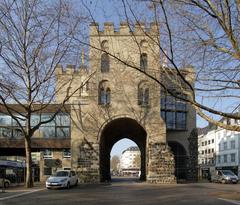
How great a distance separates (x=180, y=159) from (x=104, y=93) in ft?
48.5

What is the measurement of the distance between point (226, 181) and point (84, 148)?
16615 millimetres

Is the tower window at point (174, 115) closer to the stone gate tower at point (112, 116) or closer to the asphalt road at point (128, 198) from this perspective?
the stone gate tower at point (112, 116)

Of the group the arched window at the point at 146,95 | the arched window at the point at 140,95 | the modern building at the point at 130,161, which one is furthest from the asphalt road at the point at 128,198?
the modern building at the point at 130,161

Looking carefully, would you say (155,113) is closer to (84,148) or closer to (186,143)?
(84,148)

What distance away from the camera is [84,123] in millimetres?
41125

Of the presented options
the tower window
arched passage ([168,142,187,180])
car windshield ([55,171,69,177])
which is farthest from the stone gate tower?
arched passage ([168,142,187,180])

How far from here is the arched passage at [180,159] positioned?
167 ft

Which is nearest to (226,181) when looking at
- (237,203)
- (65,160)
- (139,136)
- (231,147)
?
(139,136)

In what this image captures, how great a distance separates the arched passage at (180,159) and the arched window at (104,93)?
13018 millimetres

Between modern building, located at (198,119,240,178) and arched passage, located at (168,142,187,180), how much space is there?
2199 centimetres

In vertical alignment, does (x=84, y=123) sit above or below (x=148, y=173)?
above

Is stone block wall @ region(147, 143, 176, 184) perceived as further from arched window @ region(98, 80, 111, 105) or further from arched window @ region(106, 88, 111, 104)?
arched window @ region(98, 80, 111, 105)

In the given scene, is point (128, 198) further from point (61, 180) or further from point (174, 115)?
point (174, 115)

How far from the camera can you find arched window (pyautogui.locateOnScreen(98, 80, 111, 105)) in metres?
41.8
